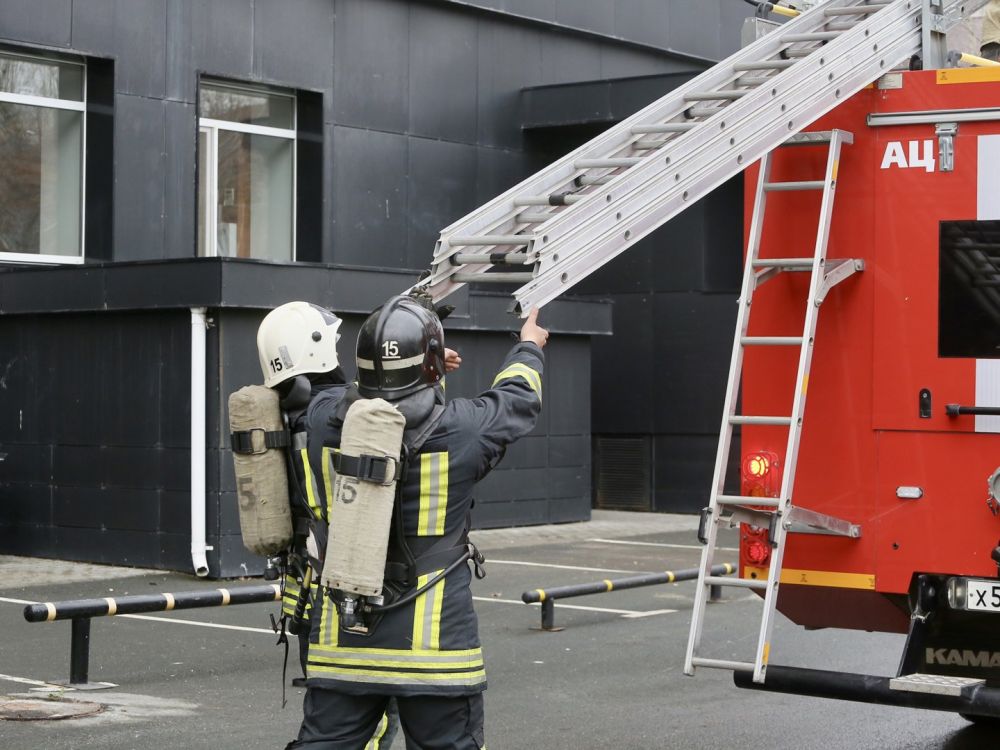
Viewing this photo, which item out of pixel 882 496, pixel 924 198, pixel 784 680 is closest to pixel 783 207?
pixel 924 198

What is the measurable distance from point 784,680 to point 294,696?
3878 mm

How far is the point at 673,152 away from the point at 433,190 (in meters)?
15.1

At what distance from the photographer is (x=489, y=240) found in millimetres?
5570

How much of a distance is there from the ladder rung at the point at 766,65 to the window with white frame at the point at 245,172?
494 inches

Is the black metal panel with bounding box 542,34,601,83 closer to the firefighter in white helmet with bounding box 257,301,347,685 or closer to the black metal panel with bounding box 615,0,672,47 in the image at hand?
the black metal panel with bounding box 615,0,672,47

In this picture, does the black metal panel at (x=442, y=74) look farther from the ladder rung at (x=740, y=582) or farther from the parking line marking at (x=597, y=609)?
the ladder rung at (x=740, y=582)

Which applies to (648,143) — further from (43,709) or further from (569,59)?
(569,59)

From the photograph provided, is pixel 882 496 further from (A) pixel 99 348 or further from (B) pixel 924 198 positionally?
(A) pixel 99 348

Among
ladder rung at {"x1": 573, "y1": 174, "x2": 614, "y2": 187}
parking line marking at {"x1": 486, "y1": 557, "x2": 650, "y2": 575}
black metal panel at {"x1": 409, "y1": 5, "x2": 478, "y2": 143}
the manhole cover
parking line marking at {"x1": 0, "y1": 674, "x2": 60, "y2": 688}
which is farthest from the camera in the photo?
black metal panel at {"x1": 409, "y1": 5, "x2": 478, "y2": 143}

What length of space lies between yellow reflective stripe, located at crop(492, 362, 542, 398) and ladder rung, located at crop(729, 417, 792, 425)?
5.36 ft

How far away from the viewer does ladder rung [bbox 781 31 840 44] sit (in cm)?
716

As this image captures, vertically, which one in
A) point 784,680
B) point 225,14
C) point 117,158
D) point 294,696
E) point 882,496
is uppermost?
point 225,14

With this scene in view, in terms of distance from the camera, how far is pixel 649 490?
73.8 ft

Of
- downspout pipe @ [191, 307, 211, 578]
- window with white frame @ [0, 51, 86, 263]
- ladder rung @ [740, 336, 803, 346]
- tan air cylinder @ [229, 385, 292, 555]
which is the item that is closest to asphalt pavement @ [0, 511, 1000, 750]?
downspout pipe @ [191, 307, 211, 578]
